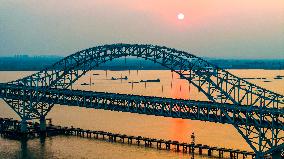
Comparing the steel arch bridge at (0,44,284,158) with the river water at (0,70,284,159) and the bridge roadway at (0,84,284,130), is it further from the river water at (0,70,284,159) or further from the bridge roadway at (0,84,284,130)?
the river water at (0,70,284,159)

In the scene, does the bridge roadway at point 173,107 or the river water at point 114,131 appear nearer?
the bridge roadway at point 173,107

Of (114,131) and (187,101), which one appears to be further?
(114,131)

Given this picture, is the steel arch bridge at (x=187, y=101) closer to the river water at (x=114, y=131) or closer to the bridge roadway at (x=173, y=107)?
the bridge roadway at (x=173, y=107)

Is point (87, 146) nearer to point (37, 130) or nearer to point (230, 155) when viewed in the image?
point (37, 130)

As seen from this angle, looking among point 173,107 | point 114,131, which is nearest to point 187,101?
point 173,107

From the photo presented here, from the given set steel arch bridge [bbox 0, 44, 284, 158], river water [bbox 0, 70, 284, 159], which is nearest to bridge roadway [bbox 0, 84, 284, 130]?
steel arch bridge [bbox 0, 44, 284, 158]

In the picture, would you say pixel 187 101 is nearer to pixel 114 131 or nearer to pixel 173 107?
pixel 173 107

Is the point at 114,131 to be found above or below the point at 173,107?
below

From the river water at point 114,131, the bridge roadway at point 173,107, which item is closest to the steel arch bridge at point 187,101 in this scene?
the bridge roadway at point 173,107
